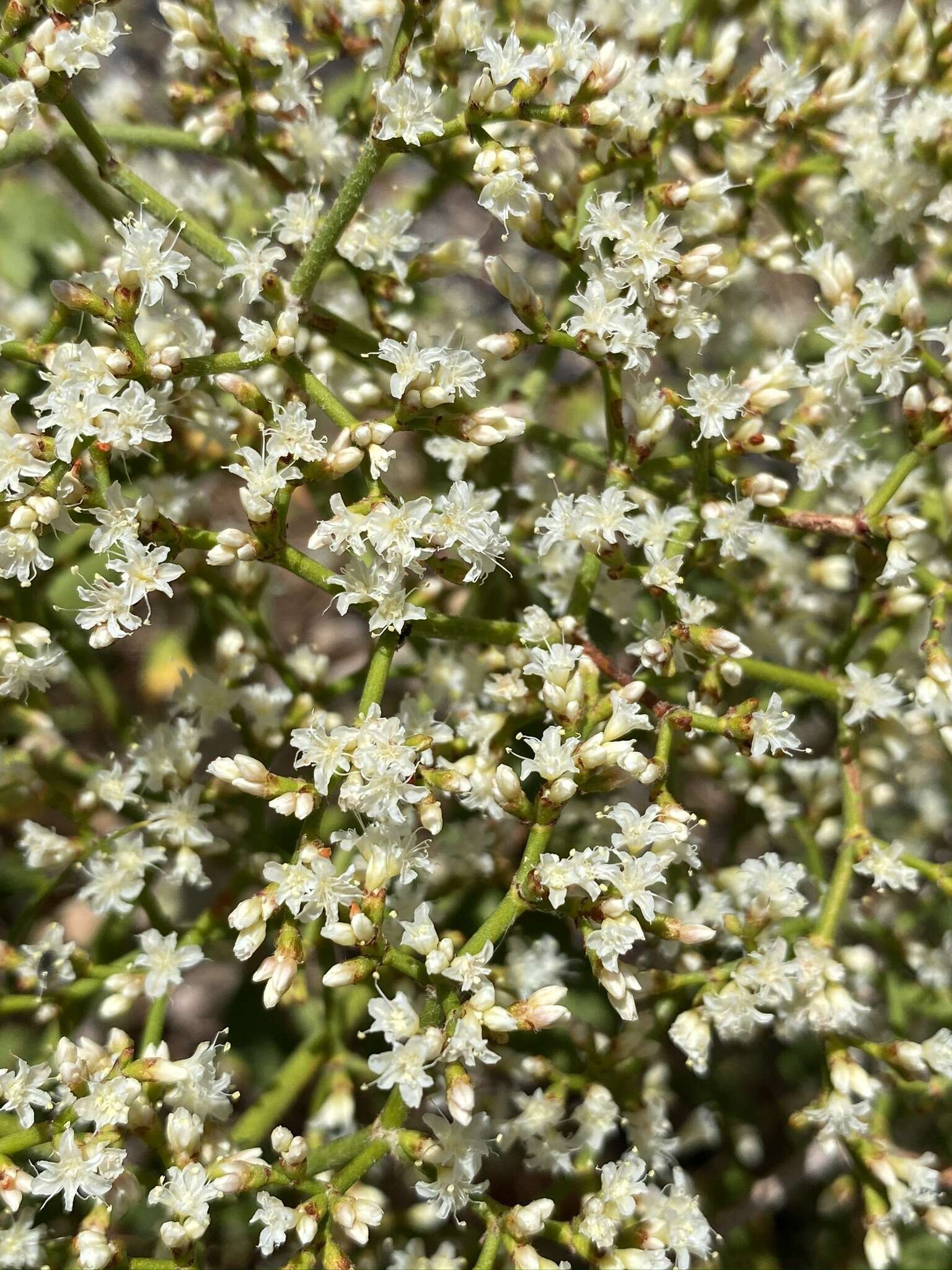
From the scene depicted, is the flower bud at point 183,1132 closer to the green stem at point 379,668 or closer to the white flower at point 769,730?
the green stem at point 379,668

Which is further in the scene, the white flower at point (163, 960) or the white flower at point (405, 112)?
the white flower at point (163, 960)

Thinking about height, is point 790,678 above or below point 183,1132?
above

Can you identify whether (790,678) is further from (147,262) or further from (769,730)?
(147,262)

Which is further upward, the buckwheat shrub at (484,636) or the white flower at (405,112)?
the white flower at (405,112)

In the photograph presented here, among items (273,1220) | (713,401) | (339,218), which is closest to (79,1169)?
(273,1220)

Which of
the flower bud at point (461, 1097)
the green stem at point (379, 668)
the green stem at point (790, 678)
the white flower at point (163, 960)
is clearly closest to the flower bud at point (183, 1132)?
the white flower at point (163, 960)

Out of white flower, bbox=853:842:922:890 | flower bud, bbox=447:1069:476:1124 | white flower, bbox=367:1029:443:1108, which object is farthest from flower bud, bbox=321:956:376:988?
white flower, bbox=853:842:922:890

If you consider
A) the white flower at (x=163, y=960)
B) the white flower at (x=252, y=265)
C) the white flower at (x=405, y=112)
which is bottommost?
the white flower at (x=163, y=960)

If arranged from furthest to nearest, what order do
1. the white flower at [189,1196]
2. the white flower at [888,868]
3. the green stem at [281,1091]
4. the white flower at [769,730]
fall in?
the green stem at [281,1091]
the white flower at [888,868]
the white flower at [769,730]
the white flower at [189,1196]

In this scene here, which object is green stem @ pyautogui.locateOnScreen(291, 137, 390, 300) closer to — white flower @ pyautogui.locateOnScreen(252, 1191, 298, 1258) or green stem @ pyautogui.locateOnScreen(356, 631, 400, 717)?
green stem @ pyautogui.locateOnScreen(356, 631, 400, 717)
